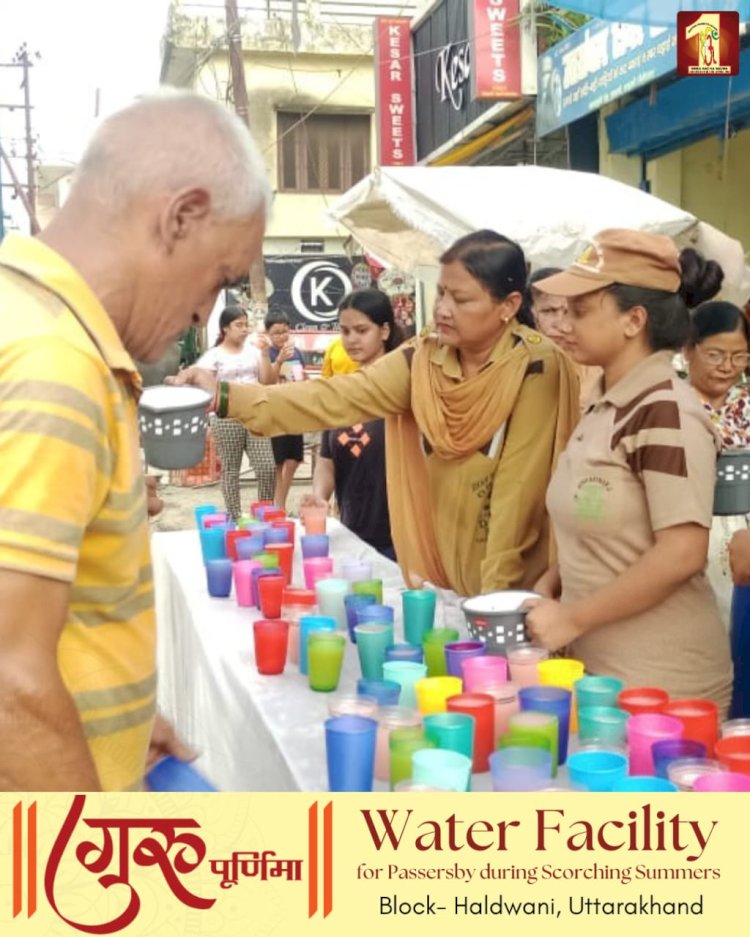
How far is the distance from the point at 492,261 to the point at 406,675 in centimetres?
125

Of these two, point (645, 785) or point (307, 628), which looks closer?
point (645, 785)

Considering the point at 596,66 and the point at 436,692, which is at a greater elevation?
the point at 596,66

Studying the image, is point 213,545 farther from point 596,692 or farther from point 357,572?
point 596,692

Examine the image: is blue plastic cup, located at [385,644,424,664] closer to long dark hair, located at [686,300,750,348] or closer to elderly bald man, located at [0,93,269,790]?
elderly bald man, located at [0,93,269,790]

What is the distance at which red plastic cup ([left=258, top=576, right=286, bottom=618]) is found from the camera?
98.5 inches

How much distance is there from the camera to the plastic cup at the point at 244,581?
2760 mm

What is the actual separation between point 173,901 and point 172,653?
2.22 m

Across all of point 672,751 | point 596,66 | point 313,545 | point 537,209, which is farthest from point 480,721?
point 596,66

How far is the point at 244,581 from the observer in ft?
9.07

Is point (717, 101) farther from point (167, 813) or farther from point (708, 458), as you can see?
point (167, 813)

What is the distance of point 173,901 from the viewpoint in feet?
4.11

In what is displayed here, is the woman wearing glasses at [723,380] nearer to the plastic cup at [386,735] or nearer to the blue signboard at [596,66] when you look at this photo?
the plastic cup at [386,735]

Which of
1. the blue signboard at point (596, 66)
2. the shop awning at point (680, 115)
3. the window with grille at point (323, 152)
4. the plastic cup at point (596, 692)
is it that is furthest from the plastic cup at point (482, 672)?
the window with grille at point (323, 152)

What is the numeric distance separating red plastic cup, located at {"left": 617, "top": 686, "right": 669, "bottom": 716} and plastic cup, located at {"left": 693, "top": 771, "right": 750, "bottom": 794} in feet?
0.84
